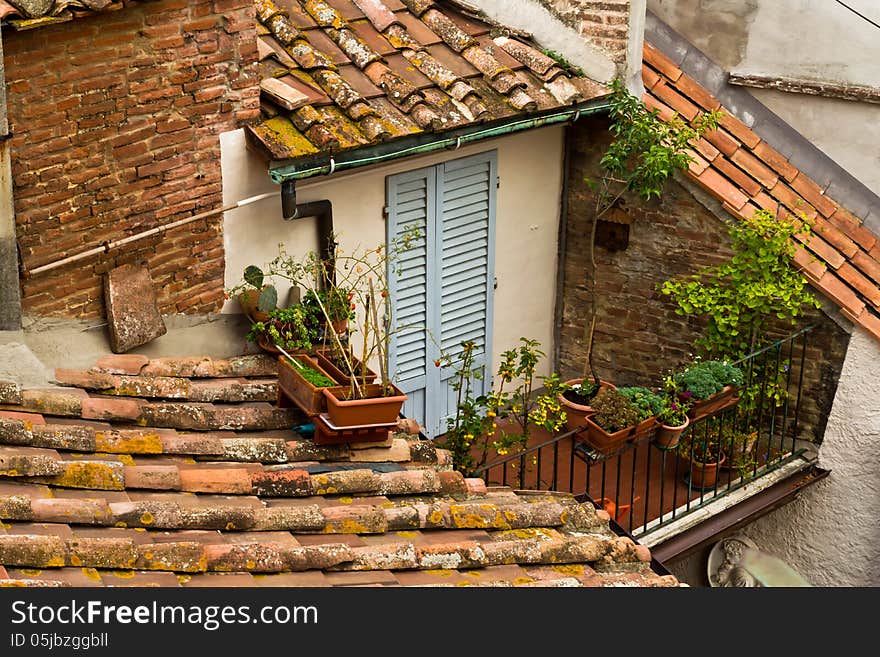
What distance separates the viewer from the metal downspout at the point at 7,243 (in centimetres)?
688

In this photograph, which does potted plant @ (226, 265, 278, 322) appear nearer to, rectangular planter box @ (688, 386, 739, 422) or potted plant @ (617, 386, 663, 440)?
potted plant @ (617, 386, 663, 440)

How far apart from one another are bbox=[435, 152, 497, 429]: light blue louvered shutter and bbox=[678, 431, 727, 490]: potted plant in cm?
160

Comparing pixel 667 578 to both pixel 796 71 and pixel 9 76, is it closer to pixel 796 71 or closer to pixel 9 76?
pixel 9 76

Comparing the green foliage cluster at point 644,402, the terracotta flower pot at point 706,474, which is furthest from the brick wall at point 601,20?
the terracotta flower pot at point 706,474

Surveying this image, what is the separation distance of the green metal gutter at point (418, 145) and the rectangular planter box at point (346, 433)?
154 cm

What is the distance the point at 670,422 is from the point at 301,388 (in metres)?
3.09

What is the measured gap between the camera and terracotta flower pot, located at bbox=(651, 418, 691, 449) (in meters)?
9.74

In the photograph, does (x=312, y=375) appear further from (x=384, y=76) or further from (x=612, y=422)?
(x=612, y=422)

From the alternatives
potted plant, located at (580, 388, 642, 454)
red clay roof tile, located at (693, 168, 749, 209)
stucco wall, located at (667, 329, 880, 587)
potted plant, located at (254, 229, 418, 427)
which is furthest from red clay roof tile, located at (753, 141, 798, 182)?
potted plant, located at (254, 229, 418, 427)

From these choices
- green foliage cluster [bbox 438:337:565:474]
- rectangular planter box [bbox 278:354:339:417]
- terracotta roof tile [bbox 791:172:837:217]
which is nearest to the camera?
rectangular planter box [bbox 278:354:339:417]

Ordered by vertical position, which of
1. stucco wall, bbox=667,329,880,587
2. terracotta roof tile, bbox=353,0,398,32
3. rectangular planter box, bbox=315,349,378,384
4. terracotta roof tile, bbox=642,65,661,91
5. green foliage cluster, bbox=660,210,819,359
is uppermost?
terracotta roof tile, bbox=353,0,398,32

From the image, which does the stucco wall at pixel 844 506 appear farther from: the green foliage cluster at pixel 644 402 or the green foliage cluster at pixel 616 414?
the green foliage cluster at pixel 616 414

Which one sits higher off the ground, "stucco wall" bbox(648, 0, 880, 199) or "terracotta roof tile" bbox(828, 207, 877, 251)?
"stucco wall" bbox(648, 0, 880, 199)

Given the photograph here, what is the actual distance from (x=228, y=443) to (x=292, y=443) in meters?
0.37
